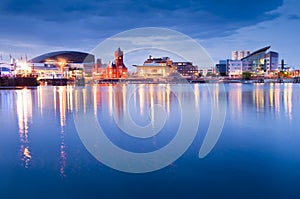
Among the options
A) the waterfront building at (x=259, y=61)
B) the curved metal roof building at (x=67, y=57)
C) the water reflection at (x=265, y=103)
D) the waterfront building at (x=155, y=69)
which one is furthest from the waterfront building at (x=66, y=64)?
the waterfront building at (x=259, y=61)

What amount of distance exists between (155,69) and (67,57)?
2413cm

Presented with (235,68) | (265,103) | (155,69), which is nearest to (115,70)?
(155,69)

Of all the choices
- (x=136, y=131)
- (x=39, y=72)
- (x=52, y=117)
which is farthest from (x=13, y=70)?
(x=136, y=131)

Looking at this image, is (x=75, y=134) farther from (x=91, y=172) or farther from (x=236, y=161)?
(x=236, y=161)

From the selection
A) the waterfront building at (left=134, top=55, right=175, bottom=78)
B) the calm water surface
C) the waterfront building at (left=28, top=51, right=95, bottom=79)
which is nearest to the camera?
the calm water surface

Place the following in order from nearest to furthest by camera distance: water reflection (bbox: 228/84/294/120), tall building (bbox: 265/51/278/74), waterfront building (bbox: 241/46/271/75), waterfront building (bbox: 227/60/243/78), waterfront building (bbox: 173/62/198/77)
Answer: 1. water reflection (bbox: 228/84/294/120)
2. waterfront building (bbox: 227/60/243/78)
3. tall building (bbox: 265/51/278/74)
4. waterfront building (bbox: 241/46/271/75)
5. waterfront building (bbox: 173/62/198/77)

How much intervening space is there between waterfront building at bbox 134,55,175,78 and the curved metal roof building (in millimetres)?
15110

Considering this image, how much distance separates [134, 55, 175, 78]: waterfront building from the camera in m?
81.7

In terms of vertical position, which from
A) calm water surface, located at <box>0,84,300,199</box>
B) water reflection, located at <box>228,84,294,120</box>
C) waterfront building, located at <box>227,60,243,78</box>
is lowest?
calm water surface, located at <box>0,84,300,199</box>

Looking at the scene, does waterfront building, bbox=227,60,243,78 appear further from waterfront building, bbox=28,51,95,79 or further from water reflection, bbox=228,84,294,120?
water reflection, bbox=228,84,294,120

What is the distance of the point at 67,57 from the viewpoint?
236 feet

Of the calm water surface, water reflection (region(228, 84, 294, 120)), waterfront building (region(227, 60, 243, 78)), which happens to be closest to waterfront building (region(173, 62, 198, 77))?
waterfront building (region(227, 60, 243, 78))

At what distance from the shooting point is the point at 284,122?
327 inches

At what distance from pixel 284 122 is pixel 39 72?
6045cm
